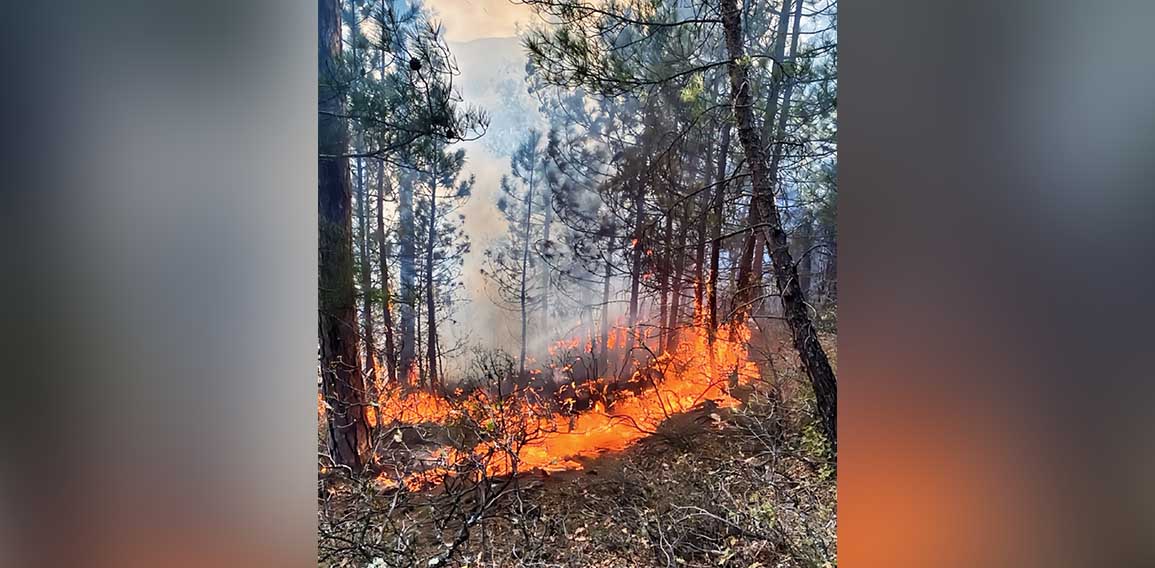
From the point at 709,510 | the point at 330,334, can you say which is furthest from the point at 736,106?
the point at 330,334

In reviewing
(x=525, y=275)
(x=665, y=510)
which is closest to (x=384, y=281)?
(x=525, y=275)

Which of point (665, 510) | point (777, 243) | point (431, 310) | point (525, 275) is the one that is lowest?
point (665, 510)

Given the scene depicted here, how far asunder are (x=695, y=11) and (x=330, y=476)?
175cm

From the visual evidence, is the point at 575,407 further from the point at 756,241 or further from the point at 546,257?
the point at 756,241

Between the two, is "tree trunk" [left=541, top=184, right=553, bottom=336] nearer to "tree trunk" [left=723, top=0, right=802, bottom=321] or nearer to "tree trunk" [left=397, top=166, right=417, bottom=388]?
"tree trunk" [left=397, top=166, right=417, bottom=388]

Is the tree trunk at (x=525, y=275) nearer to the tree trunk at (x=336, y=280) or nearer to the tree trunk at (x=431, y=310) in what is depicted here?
the tree trunk at (x=431, y=310)

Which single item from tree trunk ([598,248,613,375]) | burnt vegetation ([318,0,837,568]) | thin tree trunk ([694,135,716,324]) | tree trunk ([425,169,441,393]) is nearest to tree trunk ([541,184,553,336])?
burnt vegetation ([318,0,837,568])

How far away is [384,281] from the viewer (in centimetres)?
154

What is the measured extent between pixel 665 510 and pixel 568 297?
687 millimetres

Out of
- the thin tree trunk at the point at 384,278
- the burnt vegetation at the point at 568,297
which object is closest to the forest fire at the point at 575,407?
the burnt vegetation at the point at 568,297

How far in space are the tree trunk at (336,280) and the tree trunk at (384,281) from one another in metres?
0.08
